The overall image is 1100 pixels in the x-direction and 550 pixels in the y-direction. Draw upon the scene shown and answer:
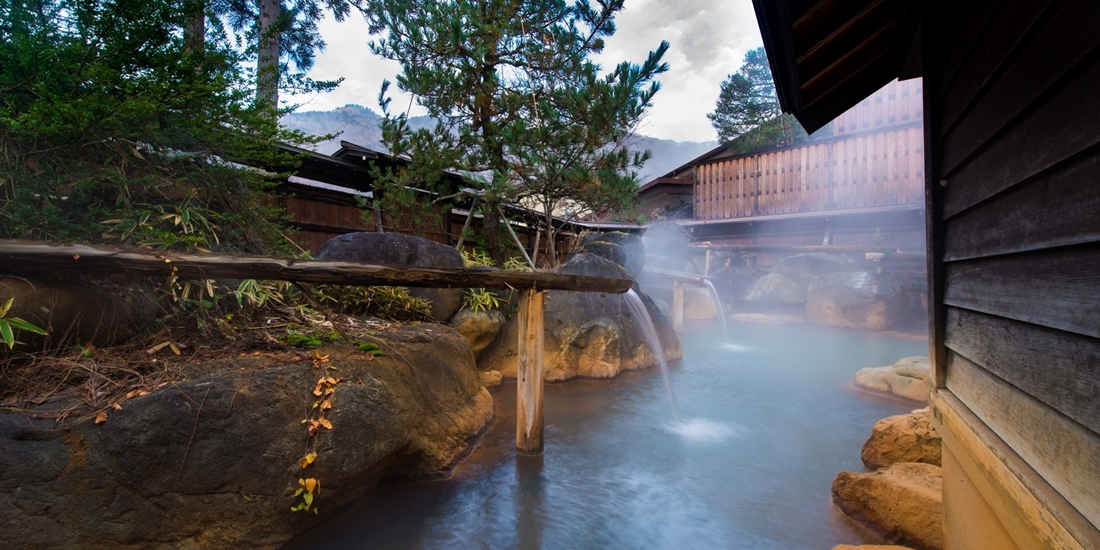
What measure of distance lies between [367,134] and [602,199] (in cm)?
8216

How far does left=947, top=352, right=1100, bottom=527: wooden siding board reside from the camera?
4.76ft

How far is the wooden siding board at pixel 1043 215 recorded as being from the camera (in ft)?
4.66

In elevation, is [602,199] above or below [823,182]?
below

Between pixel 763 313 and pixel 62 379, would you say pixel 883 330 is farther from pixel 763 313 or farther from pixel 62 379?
pixel 62 379

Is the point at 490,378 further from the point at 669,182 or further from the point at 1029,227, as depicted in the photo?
the point at 669,182

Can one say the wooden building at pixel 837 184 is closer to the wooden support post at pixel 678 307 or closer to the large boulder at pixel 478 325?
the wooden support post at pixel 678 307

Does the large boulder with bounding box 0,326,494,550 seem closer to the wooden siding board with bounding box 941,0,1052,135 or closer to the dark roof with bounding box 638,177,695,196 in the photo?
the wooden siding board with bounding box 941,0,1052,135

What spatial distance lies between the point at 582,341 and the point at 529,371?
13.5ft

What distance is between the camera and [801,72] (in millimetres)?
3271

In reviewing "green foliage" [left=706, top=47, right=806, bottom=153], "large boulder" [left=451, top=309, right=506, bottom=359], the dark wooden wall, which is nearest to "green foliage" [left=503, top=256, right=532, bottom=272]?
"large boulder" [left=451, top=309, right=506, bottom=359]

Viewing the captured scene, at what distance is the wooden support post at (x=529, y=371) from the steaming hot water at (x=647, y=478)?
241 millimetres

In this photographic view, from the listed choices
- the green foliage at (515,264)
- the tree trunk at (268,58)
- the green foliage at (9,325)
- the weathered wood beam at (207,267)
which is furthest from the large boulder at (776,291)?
the green foliage at (9,325)

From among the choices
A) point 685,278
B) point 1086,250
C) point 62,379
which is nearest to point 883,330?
point 685,278

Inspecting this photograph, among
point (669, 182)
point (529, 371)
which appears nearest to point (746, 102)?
point (669, 182)
